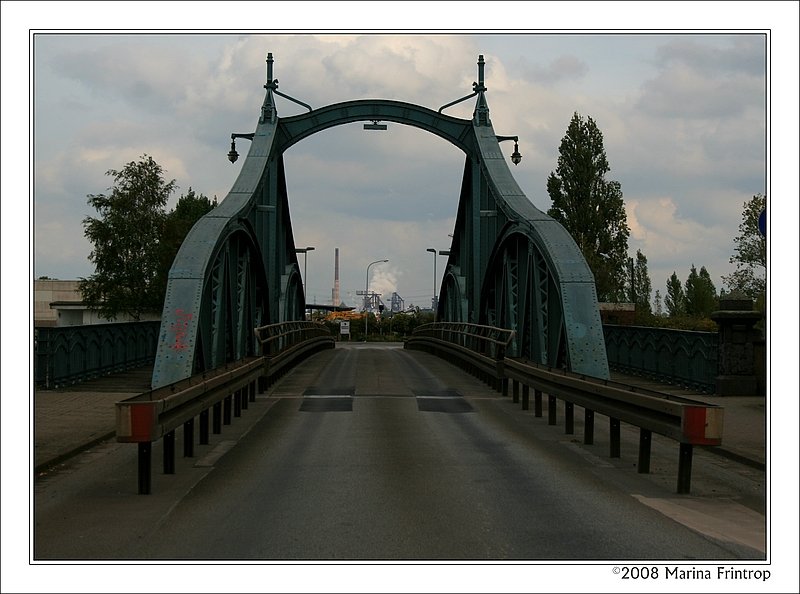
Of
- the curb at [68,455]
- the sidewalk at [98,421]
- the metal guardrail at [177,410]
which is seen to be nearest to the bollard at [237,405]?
the metal guardrail at [177,410]

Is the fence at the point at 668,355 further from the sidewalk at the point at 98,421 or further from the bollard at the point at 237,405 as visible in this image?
the bollard at the point at 237,405

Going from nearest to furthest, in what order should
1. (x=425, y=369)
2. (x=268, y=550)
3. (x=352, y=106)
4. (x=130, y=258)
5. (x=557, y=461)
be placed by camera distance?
(x=268, y=550) → (x=557, y=461) → (x=425, y=369) → (x=352, y=106) → (x=130, y=258)

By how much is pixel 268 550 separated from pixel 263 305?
2324cm

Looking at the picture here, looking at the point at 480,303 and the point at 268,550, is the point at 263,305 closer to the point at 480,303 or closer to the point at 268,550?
the point at 480,303

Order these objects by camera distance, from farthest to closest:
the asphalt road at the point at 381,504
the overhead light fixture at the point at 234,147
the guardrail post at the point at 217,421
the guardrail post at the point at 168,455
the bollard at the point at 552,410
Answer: the overhead light fixture at the point at 234,147, the bollard at the point at 552,410, the guardrail post at the point at 217,421, the guardrail post at the point at 168,455, the asphalt road at the point at 381,504

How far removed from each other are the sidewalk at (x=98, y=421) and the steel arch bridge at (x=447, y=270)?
4.97 feet

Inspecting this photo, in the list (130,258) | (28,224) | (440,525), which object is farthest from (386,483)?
(130,258)

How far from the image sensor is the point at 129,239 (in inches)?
1729

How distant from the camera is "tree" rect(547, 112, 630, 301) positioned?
63312 mm

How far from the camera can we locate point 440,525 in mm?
6891

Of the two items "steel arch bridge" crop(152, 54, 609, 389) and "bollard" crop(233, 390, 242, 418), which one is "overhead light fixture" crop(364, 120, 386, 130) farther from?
"bollard" crop(233, 390, 242, 418)

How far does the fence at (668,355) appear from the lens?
61.5 feet

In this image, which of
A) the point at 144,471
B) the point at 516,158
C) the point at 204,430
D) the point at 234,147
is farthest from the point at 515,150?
the point at 144,471

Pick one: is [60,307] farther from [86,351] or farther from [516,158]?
[86,351]
